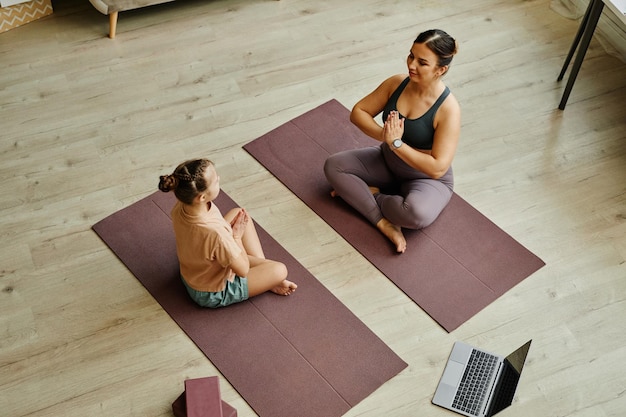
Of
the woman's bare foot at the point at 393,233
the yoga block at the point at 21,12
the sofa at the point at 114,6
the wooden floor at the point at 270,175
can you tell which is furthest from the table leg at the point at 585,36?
the yoga block at the point at 21,12

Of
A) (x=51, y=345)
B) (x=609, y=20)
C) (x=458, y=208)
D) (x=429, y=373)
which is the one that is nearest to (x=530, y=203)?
(x=458, y=208)

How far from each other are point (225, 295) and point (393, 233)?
2.28 ft

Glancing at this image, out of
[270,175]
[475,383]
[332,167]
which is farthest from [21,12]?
[475,383]

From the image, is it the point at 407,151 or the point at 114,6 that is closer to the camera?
the point at 407,151

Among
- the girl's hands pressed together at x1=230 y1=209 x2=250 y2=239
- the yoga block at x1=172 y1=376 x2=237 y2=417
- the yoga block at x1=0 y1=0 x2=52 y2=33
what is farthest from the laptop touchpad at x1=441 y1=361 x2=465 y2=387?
the yoga block at x1=0 y1=0 x2=52 y2=33

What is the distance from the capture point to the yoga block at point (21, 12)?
366 cm

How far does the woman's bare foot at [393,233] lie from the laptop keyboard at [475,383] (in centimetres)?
50

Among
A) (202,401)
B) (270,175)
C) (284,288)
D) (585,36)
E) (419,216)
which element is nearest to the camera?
(202,401)

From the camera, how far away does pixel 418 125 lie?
2750 millimetres

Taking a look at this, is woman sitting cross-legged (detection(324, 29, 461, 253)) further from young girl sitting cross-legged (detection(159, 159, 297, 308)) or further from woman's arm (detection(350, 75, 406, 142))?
young girl sitting cross-legged (detection(159, 159, 297, 308))

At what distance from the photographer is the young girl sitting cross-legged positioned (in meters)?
2.29

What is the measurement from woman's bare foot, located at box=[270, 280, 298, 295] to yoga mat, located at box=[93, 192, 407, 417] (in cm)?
2

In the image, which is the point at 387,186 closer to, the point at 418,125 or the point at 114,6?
the point at 418,125

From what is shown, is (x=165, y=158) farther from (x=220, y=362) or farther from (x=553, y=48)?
(x=553, y=48)
